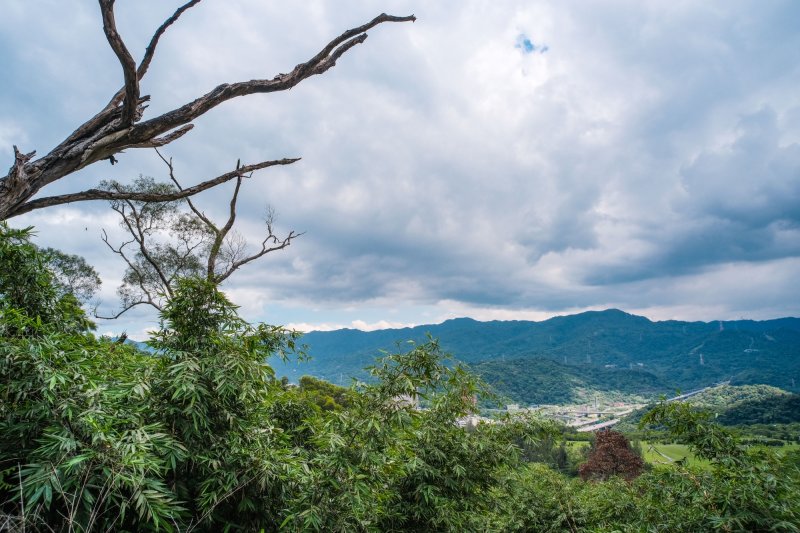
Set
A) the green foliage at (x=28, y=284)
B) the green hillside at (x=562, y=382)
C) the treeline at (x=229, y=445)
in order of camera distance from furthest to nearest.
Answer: the green hillside at (x=562, y=382) < the green foliage at (x=28, y=284) < the treeline at (x=229, y=445)

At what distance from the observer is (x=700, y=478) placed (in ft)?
11.2

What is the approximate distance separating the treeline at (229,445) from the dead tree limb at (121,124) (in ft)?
1.58

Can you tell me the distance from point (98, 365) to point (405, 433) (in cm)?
273

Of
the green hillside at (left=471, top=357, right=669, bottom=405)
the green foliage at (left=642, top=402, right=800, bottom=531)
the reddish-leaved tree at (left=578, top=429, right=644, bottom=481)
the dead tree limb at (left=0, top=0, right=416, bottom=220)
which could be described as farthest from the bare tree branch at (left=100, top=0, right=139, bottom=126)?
the green hillside at (left=471, top=357, right=669, bottom=405)

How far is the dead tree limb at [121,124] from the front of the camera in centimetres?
325

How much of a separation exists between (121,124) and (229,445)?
3073mm

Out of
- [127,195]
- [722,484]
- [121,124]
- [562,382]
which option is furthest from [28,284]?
[562,382]

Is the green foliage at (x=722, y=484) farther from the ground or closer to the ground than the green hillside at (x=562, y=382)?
farther from the ground

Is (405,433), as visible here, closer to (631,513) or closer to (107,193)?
(107,193)

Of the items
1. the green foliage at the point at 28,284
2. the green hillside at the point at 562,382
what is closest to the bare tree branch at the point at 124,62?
the green foliage at the point at 28,284

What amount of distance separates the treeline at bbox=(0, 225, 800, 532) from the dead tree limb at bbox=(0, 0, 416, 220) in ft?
1.58

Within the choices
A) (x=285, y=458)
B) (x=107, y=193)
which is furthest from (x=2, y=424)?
(x=107, y=193)

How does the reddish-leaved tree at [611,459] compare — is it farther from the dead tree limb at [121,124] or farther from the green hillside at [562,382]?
the green hillside at [562,382]

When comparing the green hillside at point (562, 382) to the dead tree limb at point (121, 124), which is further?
the green hillside at point (562, 382)
